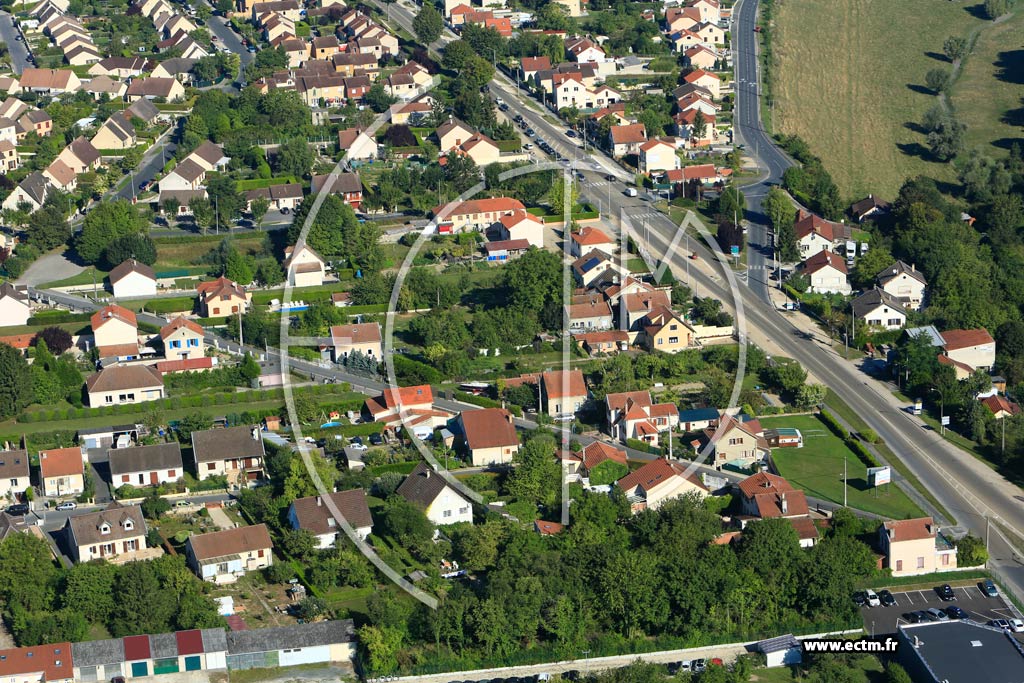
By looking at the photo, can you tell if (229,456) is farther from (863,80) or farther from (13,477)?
(863,80)

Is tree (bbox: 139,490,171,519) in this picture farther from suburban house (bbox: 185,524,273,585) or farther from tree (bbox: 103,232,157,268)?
tree (bbox: 103,232,157,268)

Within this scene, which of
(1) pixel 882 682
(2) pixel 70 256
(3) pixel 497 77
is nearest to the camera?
(1) pixel 882 682

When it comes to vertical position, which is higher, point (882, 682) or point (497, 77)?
point (497, 77)

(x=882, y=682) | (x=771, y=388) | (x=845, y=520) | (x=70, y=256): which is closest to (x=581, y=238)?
(x=771, y=388)

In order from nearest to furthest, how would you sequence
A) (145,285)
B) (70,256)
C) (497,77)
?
(145,285)
(70,256)
(497,77)

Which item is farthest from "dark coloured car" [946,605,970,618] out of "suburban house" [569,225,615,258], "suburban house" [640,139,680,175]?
"suburban house" [640,139,680,175]

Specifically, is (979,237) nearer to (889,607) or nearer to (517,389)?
(517,389)

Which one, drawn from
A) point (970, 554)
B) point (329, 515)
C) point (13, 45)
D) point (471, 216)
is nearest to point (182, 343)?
point (329, 515)

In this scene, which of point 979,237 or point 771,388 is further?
point 979,237
